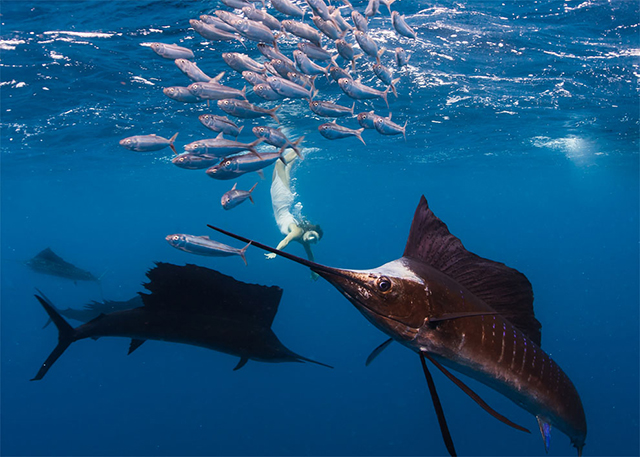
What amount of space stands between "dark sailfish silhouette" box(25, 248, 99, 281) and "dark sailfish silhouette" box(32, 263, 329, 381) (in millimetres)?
11935

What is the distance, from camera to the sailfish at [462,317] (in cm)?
166

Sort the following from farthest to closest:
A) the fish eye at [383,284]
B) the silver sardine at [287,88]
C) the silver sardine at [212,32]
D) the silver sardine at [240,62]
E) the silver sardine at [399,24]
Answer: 1. the silver sardine at [399,24]
2. the silver sardine at [212,32]
3. the silver sardine at [240,62]
4. the silver sardine at [287,88]
5. the fish eye at [383,284]

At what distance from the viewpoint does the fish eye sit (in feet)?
5.39

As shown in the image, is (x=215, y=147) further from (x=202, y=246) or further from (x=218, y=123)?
(x=202, y=246)

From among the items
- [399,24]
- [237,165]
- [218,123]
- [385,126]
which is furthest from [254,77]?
[399,24]

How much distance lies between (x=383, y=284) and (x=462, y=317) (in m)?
0.43

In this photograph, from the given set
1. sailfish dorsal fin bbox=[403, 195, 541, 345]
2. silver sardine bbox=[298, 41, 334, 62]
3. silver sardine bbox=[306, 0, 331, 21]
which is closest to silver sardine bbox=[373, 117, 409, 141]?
silver sardine bbox=[298, 41, 334, 62]

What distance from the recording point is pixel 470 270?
2221mm

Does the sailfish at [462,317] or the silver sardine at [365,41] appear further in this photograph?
the silver sardine at [365,41]

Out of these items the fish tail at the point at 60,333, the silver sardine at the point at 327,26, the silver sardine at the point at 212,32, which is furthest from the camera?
the silver sardine at the point at 212,32

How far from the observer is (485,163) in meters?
35.4

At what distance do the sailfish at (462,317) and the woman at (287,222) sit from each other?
7771 mm

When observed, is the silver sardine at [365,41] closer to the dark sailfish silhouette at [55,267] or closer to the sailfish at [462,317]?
the sailfish at [462,317]

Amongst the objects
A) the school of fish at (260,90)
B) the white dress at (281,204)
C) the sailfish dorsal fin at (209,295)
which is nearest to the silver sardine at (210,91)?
the school of fish at (260,90)
